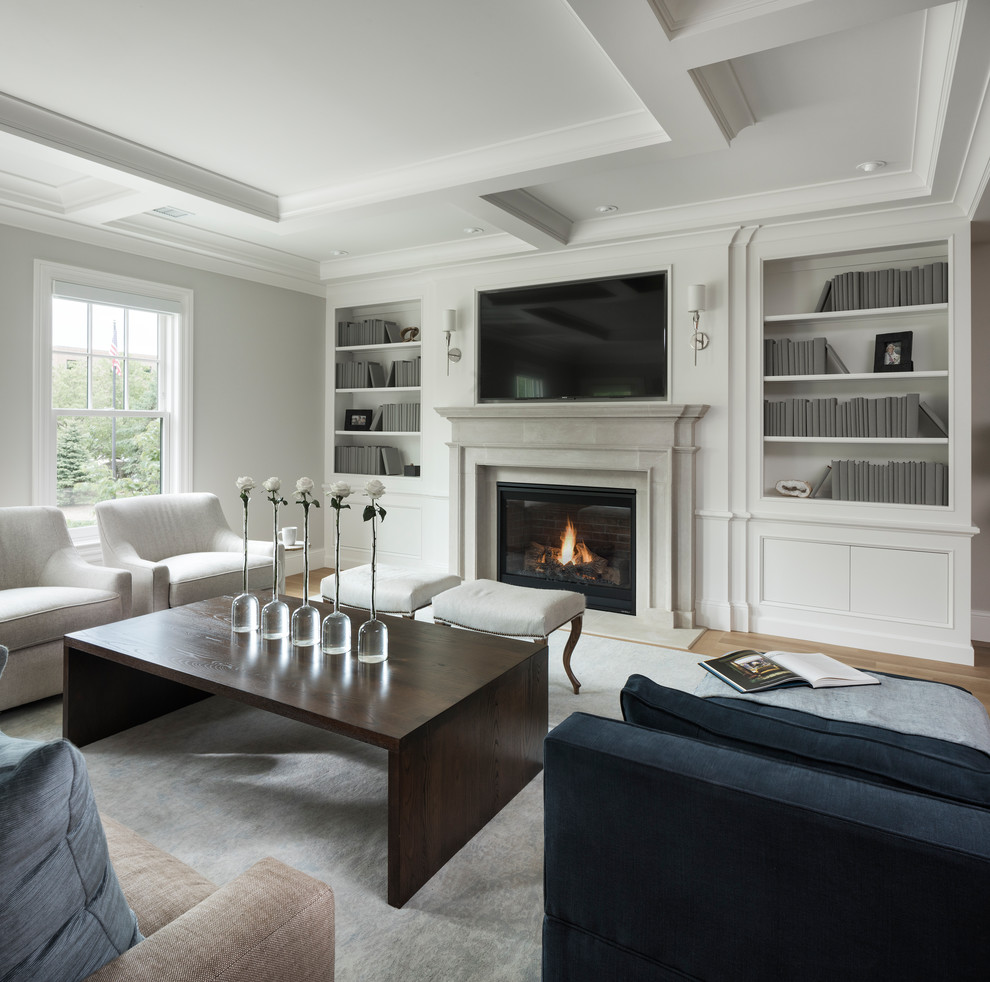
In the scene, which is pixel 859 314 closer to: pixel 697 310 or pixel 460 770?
pixel 697 310

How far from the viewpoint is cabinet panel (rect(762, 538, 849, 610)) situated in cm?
400

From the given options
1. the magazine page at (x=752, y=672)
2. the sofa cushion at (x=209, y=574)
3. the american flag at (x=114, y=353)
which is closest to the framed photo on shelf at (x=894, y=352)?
the magazine page at (x=752, y=672)

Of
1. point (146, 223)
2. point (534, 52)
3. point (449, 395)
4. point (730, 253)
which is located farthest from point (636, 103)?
point (146, 223)

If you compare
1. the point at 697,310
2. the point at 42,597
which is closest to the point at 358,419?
the point at 697,310

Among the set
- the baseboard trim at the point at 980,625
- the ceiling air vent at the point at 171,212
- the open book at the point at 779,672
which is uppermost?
the ceiling air vent at the point at 171,212

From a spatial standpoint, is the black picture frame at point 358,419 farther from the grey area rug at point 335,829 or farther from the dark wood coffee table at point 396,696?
the grey area rug at point 335,829

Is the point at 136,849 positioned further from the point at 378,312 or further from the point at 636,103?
the point at 378,312

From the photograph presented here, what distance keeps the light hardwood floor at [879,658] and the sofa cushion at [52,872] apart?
11.1 ft

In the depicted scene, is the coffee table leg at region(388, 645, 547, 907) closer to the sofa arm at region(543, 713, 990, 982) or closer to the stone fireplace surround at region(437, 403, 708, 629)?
the sofa arm at region(543, 713, 990, 982)

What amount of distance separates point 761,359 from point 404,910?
11.4 feet

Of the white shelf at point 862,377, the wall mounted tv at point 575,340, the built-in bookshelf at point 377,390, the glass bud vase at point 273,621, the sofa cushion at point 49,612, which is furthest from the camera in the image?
the built-in bookshelf at point 377,390

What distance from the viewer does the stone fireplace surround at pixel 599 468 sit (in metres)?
4.31

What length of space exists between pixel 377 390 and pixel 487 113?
9.77 ft

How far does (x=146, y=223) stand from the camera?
4316mm
